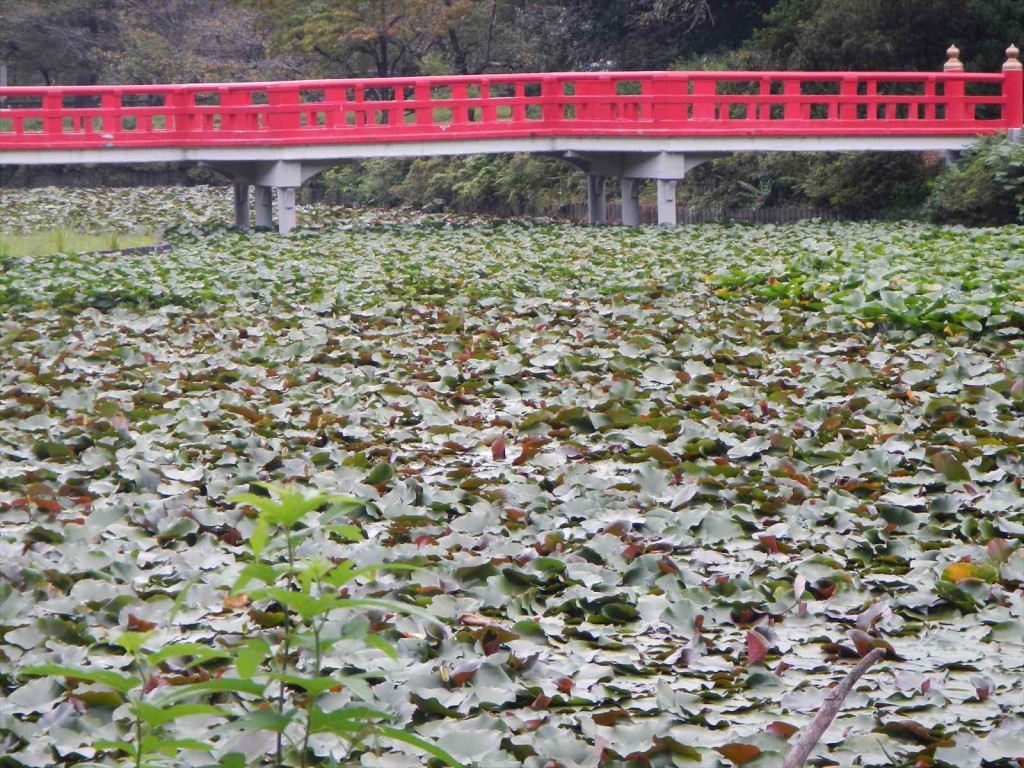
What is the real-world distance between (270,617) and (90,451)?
1.79 m

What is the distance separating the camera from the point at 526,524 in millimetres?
3633

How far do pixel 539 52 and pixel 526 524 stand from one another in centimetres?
2009

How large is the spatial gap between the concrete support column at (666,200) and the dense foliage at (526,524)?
611 cm

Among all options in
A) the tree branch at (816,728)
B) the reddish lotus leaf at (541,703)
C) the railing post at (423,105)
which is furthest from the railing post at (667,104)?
the tree branch at (816,728)

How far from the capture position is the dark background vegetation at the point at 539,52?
1543 centimetres

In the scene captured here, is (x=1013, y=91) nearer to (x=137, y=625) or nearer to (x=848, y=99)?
(x=848, y=99)

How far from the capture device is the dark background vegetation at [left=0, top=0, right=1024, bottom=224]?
15.4 meters

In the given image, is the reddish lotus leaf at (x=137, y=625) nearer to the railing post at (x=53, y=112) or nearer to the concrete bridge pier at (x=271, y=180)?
the concrete bridge pier at (x=271, y=180)

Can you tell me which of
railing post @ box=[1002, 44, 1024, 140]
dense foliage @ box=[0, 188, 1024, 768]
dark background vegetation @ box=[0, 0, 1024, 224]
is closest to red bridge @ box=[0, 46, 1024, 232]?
railing post @ box=[1002, 44, 1024, 140]

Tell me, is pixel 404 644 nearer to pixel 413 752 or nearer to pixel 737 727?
pixel 413 752

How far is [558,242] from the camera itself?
38.1ft

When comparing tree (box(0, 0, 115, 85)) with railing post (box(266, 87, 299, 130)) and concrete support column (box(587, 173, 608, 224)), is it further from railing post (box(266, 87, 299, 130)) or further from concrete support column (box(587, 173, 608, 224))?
concrete support column (box(587, 173, 608, 224))

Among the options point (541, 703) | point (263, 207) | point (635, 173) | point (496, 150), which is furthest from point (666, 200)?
point (541, 703)

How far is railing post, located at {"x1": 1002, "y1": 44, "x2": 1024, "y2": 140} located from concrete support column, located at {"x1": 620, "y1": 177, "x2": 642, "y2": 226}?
165 inches
